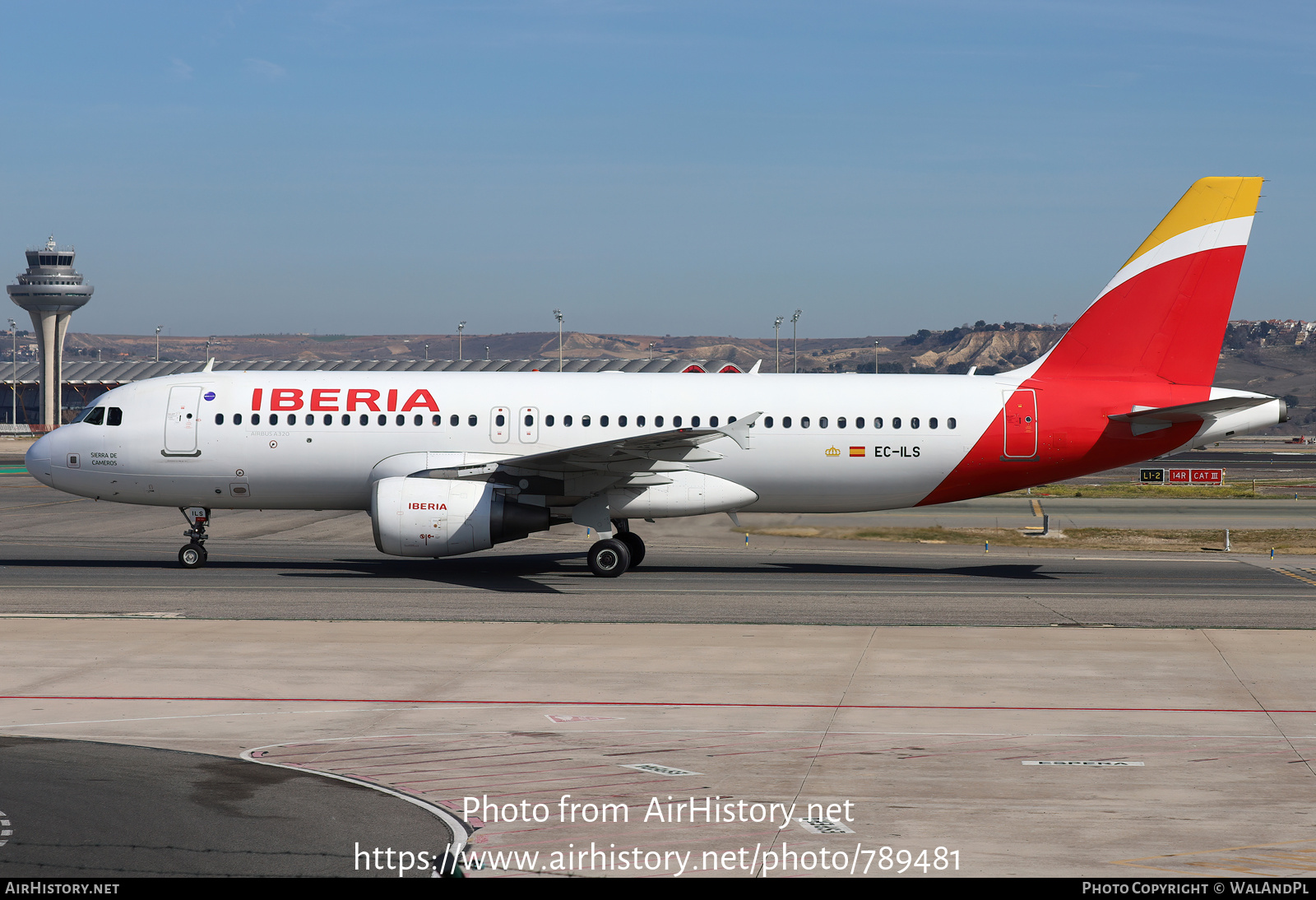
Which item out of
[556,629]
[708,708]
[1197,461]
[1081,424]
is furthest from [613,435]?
[1197,461]

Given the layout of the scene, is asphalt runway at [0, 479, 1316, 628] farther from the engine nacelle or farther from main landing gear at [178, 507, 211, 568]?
the engine nacelle

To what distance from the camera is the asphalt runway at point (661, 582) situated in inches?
865

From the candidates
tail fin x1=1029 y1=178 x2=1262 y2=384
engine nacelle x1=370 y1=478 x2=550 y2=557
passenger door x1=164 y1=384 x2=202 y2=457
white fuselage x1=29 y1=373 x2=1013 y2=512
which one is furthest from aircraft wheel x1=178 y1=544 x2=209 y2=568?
tail fin x1=1029 y1=178 x2=1262 y2=384

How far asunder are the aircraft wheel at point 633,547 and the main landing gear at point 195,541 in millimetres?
9978

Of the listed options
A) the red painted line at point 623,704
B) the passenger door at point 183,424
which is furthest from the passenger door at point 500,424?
the red painted line at point 623,704

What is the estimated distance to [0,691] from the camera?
1490cm

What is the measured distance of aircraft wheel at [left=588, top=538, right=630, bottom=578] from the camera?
2702 cm

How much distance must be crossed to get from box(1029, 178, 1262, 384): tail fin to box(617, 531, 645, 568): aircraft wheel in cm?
1043

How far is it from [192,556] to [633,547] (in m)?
10.5

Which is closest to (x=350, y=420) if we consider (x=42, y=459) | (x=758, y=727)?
(x=42, y=459)

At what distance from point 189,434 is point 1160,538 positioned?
28.3 m

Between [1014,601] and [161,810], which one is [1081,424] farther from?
[161,810]

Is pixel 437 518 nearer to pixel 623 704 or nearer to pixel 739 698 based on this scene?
pixel 623 704

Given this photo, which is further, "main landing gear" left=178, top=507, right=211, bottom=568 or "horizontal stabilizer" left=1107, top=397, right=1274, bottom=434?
"main landing gear" left=178, top=507, right=211, bottom=568
